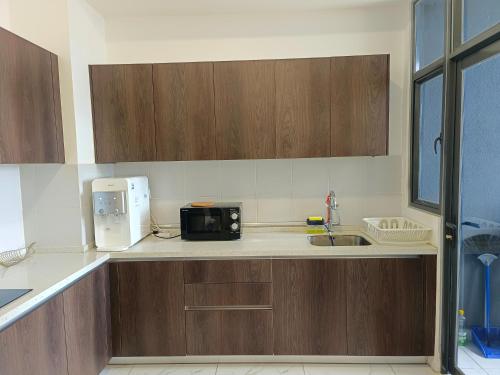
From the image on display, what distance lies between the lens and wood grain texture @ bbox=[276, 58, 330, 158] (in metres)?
2.27

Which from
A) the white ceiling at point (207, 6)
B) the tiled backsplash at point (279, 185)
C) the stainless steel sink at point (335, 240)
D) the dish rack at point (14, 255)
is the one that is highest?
the white ceiling at point (207, 6)

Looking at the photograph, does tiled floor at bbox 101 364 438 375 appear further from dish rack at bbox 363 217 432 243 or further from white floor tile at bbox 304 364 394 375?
dish rack at bbox 363 217 432 243

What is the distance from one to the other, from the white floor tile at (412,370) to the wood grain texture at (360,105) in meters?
1.49

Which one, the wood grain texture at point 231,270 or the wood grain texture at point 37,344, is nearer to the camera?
the wood grain texture at point 37,344

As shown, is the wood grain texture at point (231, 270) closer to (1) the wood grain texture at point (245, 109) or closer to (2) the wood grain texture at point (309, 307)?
(2) the wood grain texture at point (309, 307)

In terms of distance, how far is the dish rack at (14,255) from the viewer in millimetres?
1933

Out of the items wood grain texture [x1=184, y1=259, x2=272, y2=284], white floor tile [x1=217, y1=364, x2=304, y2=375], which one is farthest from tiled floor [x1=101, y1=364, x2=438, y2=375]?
wood grain texture [x1=184, y1=259, x2=272, y2=284]

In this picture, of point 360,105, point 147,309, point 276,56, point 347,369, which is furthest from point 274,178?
point 347,369

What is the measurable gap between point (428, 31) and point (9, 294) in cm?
302

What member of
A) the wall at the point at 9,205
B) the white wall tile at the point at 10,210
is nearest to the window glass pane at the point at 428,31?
the wall at the point at 9,205

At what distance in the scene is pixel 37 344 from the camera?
58.0 inches

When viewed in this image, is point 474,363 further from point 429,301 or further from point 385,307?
point 385,307

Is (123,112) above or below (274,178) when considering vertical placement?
above

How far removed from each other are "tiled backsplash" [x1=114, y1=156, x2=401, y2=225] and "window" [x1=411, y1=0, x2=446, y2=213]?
228mm
